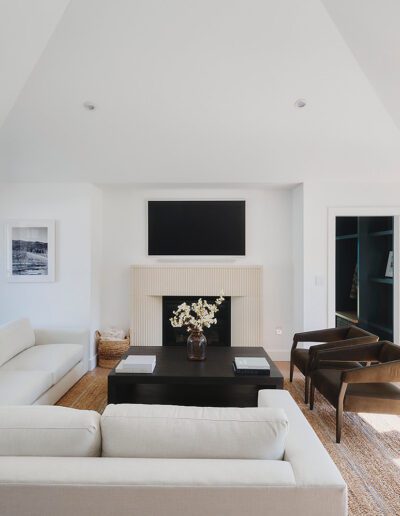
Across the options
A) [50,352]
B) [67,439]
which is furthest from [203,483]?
[50,352]

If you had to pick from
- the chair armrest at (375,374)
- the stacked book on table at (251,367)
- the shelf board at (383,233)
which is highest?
the shelf board at (383,233)

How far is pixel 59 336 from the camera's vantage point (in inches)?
158

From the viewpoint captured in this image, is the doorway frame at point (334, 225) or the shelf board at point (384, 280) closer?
the doorway frame at point (334, 225)

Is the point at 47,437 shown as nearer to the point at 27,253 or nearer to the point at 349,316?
the point at 27,253

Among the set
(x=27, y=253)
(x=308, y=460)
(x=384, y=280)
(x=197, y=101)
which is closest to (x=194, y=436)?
(x=308, y=460)

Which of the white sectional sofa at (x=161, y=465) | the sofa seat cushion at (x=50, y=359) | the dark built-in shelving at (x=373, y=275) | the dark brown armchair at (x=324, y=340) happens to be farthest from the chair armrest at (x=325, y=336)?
the white sectional sofa at (x=161, y=465)

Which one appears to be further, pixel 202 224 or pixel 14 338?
pixel 202 224

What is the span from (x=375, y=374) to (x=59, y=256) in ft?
12.2

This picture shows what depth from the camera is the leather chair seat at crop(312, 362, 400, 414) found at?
8.55 ft

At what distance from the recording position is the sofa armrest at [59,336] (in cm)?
399

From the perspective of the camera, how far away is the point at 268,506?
1232 mm

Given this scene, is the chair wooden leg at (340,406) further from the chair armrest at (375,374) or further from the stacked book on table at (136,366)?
the stacked book on table at (136,366)

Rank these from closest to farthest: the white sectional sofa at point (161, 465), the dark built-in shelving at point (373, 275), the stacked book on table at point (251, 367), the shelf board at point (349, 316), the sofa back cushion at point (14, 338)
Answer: the white sectional sofa at point (161, 465) < the stacked book on table at point (251, 367) < the sofa back cushion at point (14, 338) < the dark built-in shelving at point (373, 275) < the shelf board at point (349, 316)

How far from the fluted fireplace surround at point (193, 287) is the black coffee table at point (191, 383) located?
4.72 ft
